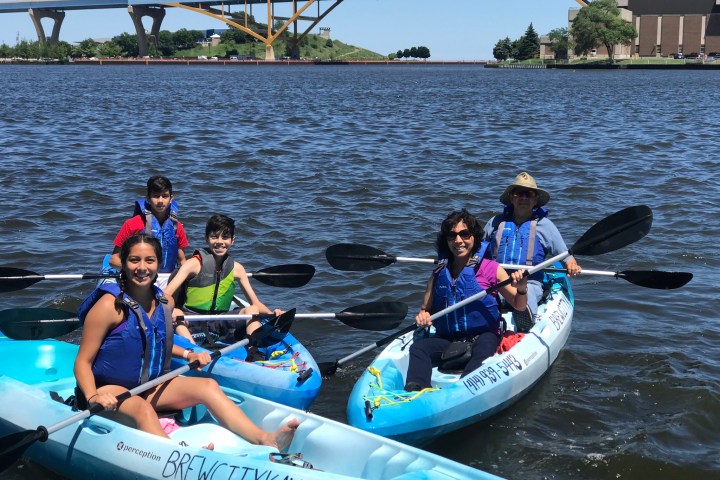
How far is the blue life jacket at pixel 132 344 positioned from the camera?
4.16m

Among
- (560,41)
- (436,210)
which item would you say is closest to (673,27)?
(560,41)

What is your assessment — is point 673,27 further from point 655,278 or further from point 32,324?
point 32,324

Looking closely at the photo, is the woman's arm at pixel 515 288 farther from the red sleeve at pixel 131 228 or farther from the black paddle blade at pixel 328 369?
the red sleeve at pixel 131 228

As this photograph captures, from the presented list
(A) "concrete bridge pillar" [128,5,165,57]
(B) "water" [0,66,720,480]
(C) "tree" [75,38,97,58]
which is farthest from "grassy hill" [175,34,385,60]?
(B) "water" [0,66,720,480]

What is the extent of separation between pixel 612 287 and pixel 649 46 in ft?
280

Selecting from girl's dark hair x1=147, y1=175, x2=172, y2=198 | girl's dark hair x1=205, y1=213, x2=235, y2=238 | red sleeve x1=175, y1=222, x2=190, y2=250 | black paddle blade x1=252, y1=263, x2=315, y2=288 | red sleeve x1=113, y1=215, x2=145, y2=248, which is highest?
girl's dark hair x1=147, y1=175, x2=172, y2=198

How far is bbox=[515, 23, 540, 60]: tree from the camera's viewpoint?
94188mm

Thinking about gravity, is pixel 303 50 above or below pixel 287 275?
above

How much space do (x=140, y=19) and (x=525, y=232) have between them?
4026 inches

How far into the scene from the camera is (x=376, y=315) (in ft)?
19.5

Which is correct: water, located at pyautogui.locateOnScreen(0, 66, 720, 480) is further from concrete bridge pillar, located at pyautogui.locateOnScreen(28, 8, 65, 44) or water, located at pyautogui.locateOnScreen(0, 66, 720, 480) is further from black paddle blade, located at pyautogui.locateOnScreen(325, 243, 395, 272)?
concrete bridge pillar, located at pyautogui.locateOnScreen(28, 8, 65, 44)

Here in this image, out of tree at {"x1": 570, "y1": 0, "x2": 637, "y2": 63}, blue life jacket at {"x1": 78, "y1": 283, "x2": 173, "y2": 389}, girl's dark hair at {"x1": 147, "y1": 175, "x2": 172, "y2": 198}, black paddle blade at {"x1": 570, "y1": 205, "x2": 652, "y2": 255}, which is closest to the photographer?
blue life jacket at {"x1": 78, "y1": 283, "x2": 173, "y2": 389}

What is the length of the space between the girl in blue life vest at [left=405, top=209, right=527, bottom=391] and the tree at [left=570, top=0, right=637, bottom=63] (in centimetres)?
7617

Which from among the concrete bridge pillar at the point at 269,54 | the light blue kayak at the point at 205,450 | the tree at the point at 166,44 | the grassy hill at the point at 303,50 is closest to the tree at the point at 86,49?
the tree at the point at 166,44
